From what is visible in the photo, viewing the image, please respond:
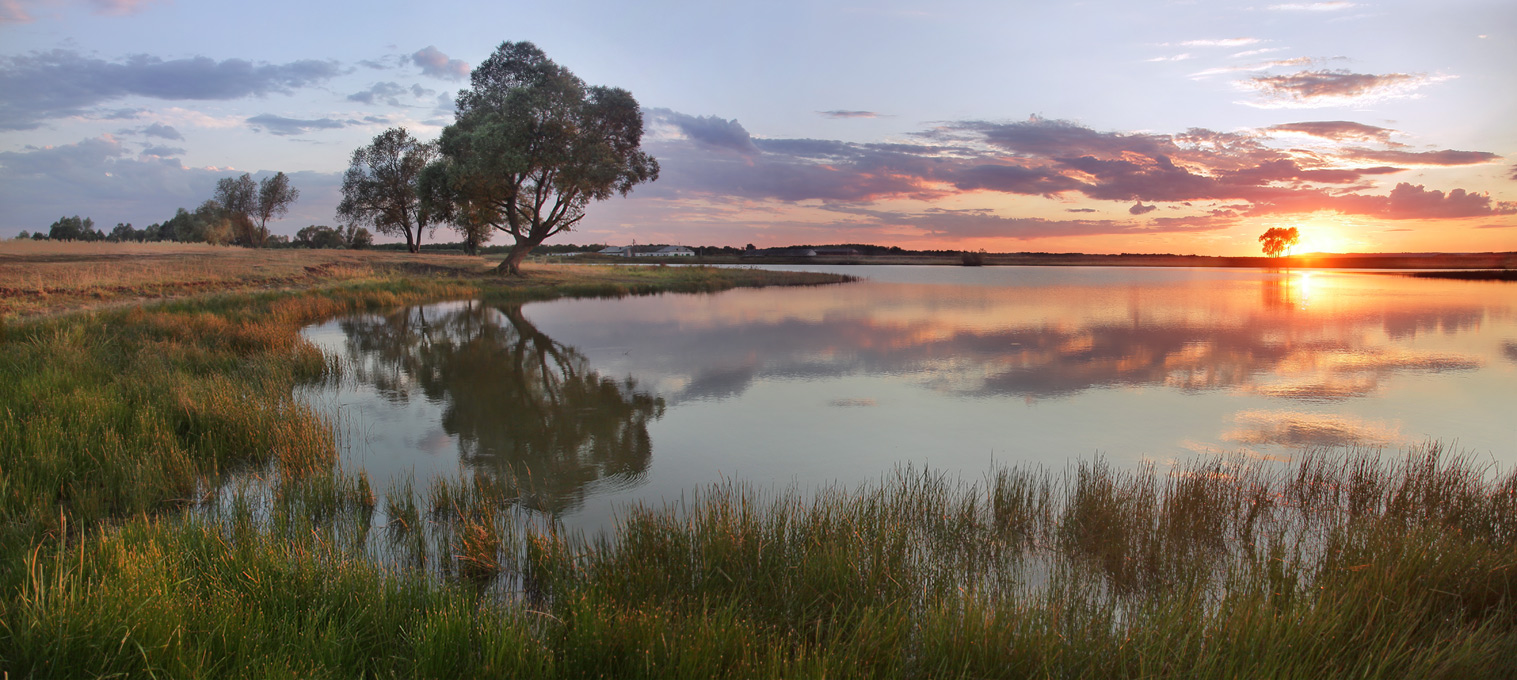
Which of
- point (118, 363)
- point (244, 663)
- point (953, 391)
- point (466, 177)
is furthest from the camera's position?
point (466, 177)

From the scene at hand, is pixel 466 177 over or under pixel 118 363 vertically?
over

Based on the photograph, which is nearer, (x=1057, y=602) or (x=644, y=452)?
(x=1057, y=602)

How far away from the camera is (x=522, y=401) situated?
1225cm

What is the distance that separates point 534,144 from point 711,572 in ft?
113

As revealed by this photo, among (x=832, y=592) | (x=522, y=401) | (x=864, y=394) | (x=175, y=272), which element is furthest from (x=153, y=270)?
(x=832, y=592)

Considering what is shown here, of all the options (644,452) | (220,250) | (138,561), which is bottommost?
(644,452)

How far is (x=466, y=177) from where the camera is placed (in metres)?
34.2

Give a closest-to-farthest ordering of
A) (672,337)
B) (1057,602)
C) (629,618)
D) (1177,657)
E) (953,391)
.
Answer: (1177,657), (629,618), (1057,602), (953,391), (672,337)

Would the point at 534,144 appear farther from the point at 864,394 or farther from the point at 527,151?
the point at 864,394

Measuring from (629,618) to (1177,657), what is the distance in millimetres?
2771

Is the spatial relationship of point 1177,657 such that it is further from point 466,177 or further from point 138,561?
point 466,177

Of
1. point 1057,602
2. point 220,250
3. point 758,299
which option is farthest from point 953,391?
point 220,250

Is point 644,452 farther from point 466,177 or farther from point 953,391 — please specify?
point 466,177

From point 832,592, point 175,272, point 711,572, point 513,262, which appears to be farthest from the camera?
point 513,262
